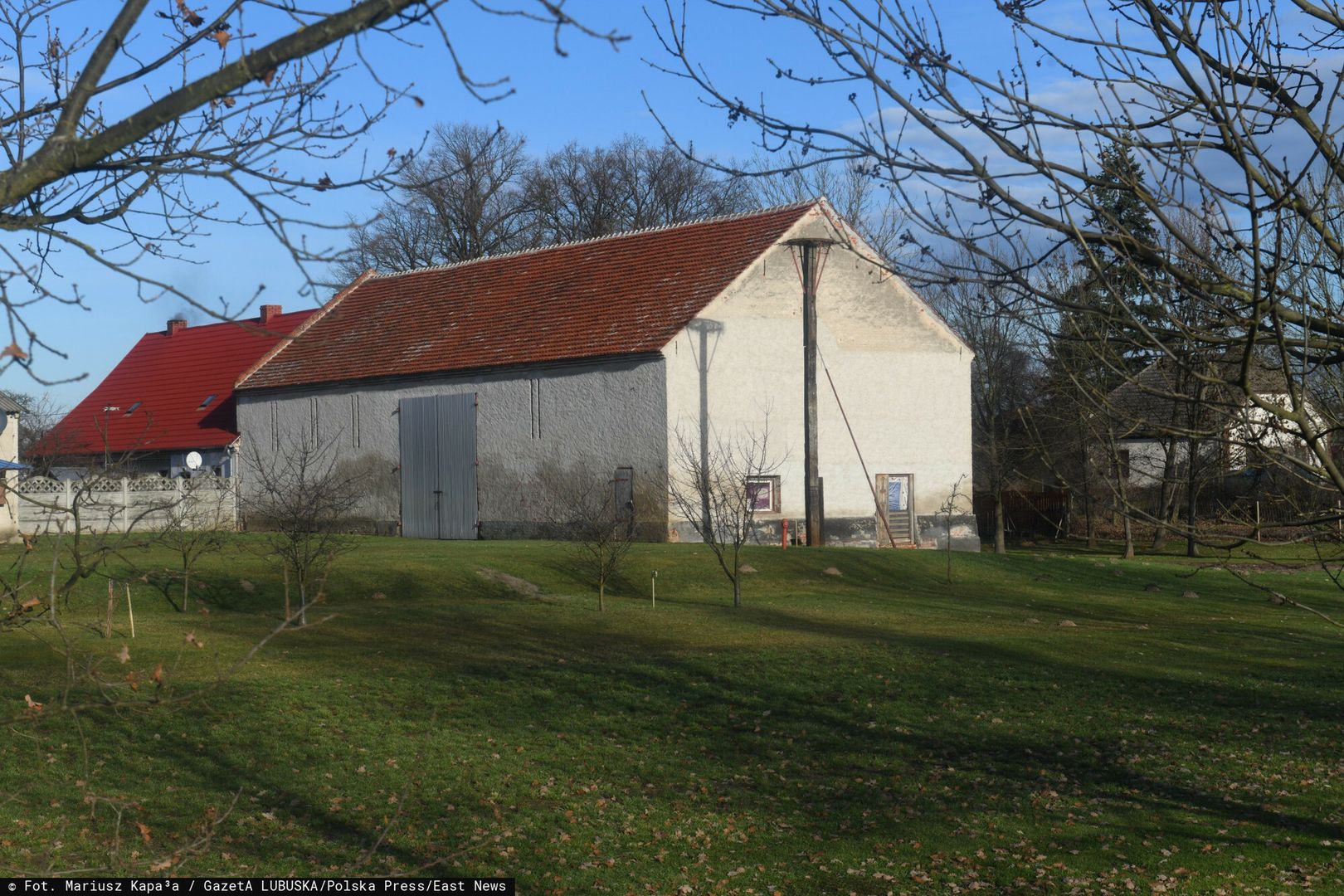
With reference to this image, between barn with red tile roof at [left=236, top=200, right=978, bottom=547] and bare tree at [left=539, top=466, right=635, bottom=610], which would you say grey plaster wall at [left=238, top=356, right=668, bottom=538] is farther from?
bare tree at [left=539, top=466, right=635, bottom=610]

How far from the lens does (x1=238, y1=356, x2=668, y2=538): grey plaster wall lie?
3222 centimetres

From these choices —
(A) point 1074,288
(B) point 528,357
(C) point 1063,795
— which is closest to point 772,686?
(C) point 1063,795

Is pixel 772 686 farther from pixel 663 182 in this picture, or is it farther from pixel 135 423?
pixel 663 182

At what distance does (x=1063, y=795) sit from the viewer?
37.2 feet

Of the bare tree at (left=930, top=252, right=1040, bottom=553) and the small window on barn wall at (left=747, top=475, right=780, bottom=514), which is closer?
the small window on barn wall at (left=747, top=475, right=780, bottom=514)

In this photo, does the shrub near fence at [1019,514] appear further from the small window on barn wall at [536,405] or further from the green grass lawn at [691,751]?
the green grass lawn at [691,751]

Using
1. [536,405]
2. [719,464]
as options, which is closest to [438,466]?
[536,405]

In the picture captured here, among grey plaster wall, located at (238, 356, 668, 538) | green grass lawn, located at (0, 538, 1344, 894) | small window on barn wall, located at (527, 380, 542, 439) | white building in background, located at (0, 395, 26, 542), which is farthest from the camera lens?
small window on barn wall, located at (527, 380, 542, 439)

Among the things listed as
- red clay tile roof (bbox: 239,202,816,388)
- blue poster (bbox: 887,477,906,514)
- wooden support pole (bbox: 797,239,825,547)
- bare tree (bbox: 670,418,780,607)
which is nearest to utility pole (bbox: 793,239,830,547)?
wooden support pole (bbox: 797,239,825,547)

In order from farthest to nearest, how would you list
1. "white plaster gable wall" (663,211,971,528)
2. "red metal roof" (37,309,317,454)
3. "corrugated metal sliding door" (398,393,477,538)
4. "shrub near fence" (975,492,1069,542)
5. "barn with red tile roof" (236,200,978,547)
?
"shrub near fence" (975,492,1069,542), "red metal roof" (37,309,317,454), "corrugated metal sliding door" (398,393,477,538), "white plaster gable wall" (663,211,971,528), "barn with red tile roof" (236,200,978,547)

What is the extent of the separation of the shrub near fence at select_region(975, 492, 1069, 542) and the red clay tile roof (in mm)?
17794

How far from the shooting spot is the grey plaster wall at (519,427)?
32.2 meters

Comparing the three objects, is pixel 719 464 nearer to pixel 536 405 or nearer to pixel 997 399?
pixel 536 405

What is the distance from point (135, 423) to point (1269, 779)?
136ft
